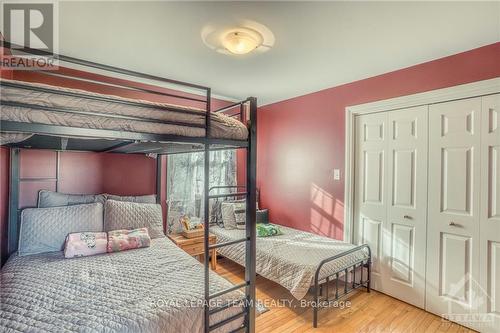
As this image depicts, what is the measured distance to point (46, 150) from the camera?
8.63ft

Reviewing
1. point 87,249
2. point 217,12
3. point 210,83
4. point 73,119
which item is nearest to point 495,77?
point 217,12

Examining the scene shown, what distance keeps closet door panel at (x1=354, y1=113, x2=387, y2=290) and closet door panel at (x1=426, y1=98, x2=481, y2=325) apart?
46 centimetres

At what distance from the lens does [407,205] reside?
2.63 m

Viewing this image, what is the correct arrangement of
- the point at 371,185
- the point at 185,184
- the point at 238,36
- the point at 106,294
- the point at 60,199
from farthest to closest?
the point at 185,184
the point at 371,185
the point at 60,199
the point at 238,36
the point at 106,294

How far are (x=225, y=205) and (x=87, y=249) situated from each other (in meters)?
1.80

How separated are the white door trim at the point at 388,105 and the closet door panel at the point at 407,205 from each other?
98 millimetres

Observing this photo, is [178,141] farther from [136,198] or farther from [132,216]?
[136,198]

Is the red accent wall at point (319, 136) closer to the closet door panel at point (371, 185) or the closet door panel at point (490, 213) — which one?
the closet door panel at point (371, 185)

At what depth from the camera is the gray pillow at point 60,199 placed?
2523 millimetres

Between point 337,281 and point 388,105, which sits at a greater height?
point 388,105

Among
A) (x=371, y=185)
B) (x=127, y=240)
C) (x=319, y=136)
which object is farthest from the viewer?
(x=319, y=136)

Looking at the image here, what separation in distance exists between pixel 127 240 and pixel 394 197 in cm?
278

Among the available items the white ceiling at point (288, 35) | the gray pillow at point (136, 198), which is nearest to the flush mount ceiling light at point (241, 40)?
the white ceiling at point (288, 35)

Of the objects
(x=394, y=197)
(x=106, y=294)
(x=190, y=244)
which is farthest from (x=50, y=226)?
(x=394, y=197)
